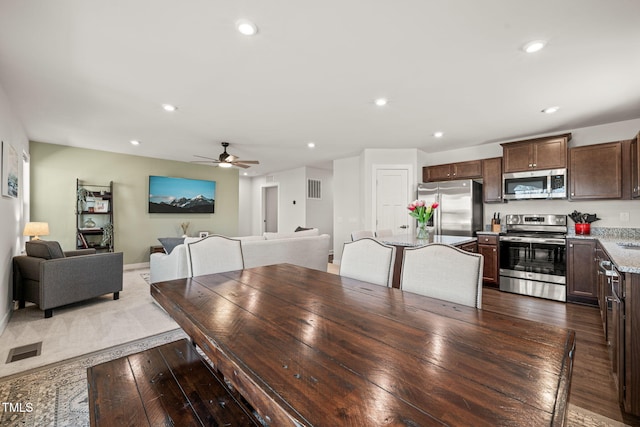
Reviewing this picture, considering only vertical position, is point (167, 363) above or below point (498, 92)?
below

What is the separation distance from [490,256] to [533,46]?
299cm

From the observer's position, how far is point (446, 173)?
16.8ft

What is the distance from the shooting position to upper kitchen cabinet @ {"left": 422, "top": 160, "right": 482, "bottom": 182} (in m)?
4.77

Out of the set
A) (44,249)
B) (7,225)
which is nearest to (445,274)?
(44,249)

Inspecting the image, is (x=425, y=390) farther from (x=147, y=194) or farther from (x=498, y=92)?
(x=147, y=194)

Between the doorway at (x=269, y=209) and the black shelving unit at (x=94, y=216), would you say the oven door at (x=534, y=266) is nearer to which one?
the doorway at (x=269, y=209)

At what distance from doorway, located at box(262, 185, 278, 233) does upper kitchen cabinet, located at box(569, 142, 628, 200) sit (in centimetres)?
729

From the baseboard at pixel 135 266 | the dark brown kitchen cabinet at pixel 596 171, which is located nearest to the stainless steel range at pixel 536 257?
the dark brown kitchen cabinet at pixel 596 171

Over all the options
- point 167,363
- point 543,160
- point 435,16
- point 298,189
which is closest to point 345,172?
point 298,189

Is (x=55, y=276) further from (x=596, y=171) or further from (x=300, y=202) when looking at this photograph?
(x=596, y=171)

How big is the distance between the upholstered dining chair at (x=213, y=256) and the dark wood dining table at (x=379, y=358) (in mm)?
646

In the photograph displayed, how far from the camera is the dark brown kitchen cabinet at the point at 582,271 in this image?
3.40m

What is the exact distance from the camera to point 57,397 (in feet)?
5.78

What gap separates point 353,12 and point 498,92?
6.57 ft
